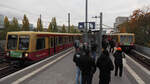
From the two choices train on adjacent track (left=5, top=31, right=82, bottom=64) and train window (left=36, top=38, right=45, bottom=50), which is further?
train window (left=36, top=38, right=45, bottom=50)

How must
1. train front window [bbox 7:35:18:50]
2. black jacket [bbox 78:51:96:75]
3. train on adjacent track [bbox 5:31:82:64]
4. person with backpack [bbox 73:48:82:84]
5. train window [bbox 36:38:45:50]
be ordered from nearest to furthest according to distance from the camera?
black jacket [bbox 78:51:96:75]
person with backpack [bbox 73:48:82:84]
train on adjacent track [bbox 5:31:82:64]
train front window [bbox 7:35:18:50]
train window [bbox 36:38:45:50]

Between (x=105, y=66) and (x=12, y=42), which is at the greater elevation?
(x=12, y=42)

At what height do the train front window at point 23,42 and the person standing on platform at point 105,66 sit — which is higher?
the train front window at point 23,42

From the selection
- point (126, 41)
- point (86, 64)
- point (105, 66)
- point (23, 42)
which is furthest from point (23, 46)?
point (126, 41)

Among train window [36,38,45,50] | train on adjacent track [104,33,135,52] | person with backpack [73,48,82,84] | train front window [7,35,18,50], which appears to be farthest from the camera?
train on adjacent track [104,33,135,52]

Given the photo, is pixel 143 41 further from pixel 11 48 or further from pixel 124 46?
pixel 11 48

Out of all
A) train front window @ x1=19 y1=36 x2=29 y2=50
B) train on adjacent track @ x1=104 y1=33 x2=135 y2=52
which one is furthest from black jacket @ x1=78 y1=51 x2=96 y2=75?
train on adjacent track @ x1=104 y1=33 x2=135 y2=52

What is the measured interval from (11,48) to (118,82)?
6900 mm

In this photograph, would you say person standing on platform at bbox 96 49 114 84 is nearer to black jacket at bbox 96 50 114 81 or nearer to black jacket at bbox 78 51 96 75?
black jacket at bbox 96 50 114 81

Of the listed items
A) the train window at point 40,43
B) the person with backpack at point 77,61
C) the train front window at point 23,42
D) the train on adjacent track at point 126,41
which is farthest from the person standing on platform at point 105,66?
the train on adjacent track at point 126,41

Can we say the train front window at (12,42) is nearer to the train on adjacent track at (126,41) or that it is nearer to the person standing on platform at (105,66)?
the person standing on platform at (105,66)

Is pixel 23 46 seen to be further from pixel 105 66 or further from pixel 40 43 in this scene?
pixel 105 66

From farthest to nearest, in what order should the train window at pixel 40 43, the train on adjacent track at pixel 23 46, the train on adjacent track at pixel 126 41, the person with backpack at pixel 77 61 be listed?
1. the train on adjacent track at pixel 126 41
2. the train window at pixel 40 43
3. the train on adjacent track at pixel 23 46
4. the person with backpack at pixel 77 61

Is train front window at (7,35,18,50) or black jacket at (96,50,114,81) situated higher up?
train front window at (7,35,18,50)
